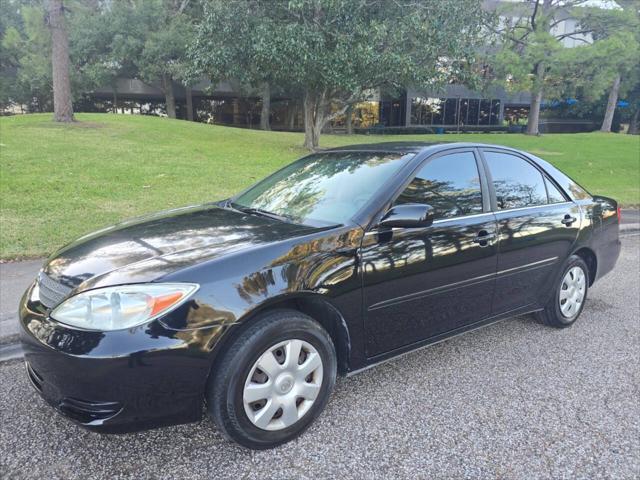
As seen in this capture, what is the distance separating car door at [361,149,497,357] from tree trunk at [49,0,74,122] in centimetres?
1544

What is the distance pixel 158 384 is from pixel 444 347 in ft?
7.62

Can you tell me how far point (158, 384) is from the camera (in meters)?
2.27

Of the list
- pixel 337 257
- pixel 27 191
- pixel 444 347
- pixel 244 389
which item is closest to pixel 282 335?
pixel 244 389

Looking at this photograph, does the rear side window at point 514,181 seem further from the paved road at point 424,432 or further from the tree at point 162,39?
the tree at point 162,39

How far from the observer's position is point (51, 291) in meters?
2.59

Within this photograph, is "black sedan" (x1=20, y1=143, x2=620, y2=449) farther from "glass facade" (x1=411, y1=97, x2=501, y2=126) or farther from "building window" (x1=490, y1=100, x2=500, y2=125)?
"building window" (x1=490, y1=100, x2=500, y2=125)

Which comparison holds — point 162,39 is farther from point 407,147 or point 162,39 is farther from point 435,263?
point 435,263

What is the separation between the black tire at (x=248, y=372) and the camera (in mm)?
2373

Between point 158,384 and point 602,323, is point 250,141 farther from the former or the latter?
point 158,384

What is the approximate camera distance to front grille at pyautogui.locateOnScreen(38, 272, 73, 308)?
2.49 m

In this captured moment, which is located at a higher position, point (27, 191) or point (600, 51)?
point (600, 51)

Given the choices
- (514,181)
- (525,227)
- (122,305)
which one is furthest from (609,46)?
(122,305)

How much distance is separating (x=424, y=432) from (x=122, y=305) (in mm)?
1725

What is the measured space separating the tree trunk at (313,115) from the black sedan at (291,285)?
13.8 meters
